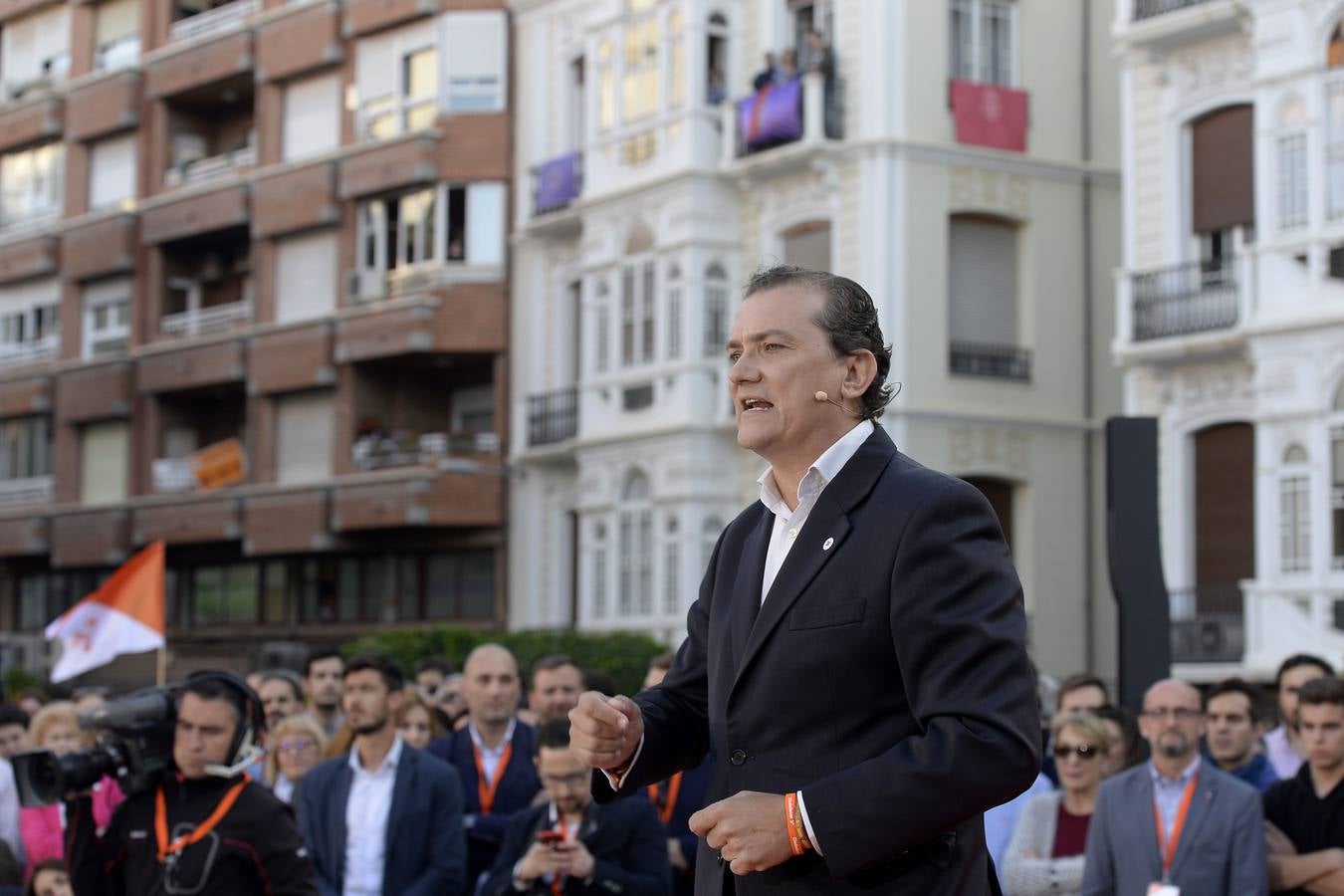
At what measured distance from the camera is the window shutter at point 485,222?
35469mm

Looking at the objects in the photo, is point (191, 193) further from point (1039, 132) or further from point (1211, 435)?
point (1211, 435)

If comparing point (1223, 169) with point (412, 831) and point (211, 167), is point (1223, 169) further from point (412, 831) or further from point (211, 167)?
point (211, 167)

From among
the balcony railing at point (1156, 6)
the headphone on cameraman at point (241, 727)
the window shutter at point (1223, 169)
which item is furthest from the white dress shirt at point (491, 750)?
the balcony railing at point (1156, 6)

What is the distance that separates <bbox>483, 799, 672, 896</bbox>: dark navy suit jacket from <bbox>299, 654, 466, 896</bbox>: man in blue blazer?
0.97 ft

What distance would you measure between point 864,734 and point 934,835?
0.24 m

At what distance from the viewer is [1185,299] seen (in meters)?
25.7

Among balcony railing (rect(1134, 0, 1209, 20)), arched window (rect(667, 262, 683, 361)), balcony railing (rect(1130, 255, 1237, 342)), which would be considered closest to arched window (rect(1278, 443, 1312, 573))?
balcony railing (rect(1130, 255, 1237, 342))

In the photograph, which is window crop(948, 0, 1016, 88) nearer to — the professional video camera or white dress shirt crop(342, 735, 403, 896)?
white dress shirt crop(342, 735, 403, 896)

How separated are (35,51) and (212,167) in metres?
7.37

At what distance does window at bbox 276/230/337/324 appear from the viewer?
37.5 m

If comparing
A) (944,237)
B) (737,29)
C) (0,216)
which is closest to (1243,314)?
(944,237)

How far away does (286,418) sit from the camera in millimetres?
38312

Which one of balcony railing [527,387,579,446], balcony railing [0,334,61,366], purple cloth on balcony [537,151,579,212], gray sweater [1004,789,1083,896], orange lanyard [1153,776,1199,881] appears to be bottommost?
gray sweater [1004,789,1083,896]

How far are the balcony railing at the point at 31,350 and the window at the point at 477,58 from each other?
1240 centimetres
